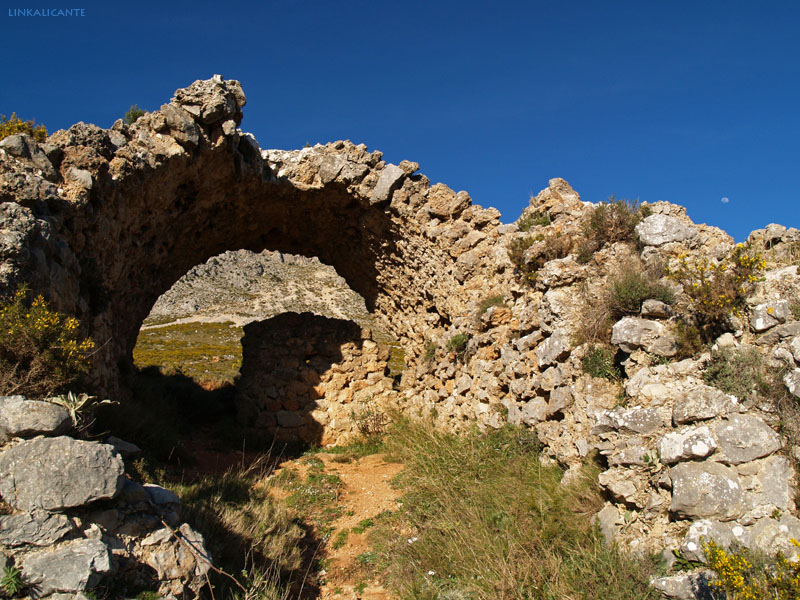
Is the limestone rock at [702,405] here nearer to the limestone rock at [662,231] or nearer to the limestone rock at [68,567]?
the limestone rock at [662,231]

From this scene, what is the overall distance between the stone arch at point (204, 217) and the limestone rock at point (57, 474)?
2.21 m

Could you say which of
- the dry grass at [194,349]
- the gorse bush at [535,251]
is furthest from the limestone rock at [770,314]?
the dry grass at [194,349]

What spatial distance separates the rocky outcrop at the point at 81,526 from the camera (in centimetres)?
309

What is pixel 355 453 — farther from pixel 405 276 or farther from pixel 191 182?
pixel 191 182

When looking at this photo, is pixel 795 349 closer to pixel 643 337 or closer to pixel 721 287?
pixel 721 287

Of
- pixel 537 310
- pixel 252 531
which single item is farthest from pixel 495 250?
pixel 252 531

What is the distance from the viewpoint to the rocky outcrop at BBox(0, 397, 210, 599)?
3.09 m

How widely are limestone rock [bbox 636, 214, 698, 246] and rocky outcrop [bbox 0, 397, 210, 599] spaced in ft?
20.5

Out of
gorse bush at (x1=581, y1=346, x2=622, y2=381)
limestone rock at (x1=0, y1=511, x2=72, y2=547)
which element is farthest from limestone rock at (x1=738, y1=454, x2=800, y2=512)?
limestone rock at (x1=0, y1=511, x2=72, y2=547)

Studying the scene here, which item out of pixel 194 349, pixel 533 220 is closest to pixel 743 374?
pixel 533 220

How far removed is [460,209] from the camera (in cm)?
963

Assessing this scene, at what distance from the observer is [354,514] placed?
6777mm

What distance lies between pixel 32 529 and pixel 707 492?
16.2 ft

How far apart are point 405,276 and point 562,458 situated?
577cm
